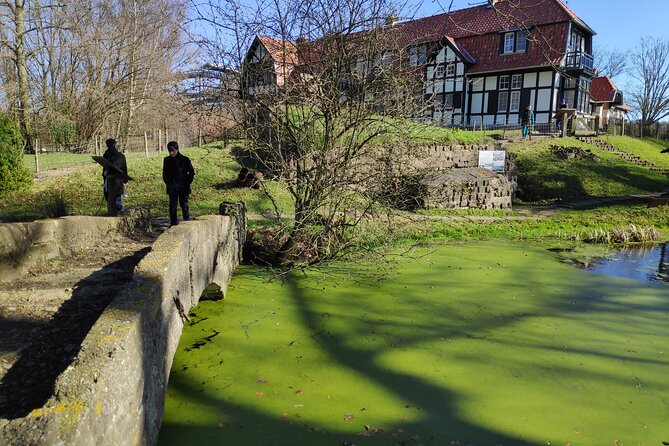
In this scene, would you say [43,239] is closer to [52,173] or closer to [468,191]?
[52,173]

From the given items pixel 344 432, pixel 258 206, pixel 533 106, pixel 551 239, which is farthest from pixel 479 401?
pixel 533 106

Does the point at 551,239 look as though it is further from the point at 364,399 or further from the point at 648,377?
the point at 364,399

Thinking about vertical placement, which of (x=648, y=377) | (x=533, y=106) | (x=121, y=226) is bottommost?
(x=648, y=377)

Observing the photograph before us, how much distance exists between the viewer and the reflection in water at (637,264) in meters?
8.23

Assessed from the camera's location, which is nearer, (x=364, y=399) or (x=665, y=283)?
(x=364, y=399)

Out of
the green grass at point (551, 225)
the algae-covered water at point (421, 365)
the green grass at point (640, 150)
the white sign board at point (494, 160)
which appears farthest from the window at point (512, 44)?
the algae-covered water at point (421, 365)

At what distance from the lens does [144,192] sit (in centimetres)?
1323

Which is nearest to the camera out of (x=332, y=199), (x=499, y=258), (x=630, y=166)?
(x=332, y=199)

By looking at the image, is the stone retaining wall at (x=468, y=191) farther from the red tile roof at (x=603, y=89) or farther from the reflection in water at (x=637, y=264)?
the red tile roof at (x=603, y=89)

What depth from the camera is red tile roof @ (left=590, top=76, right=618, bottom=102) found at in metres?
37.7

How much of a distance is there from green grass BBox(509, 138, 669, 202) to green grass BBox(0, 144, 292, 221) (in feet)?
35.3

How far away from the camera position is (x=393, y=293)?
671 cm

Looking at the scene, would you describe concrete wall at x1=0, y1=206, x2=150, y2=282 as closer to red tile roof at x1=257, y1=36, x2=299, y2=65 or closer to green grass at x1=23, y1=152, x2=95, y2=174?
red tile roof at x1=257, y1=36, x2=299, y2=65

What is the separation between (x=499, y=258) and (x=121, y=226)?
646 cm
